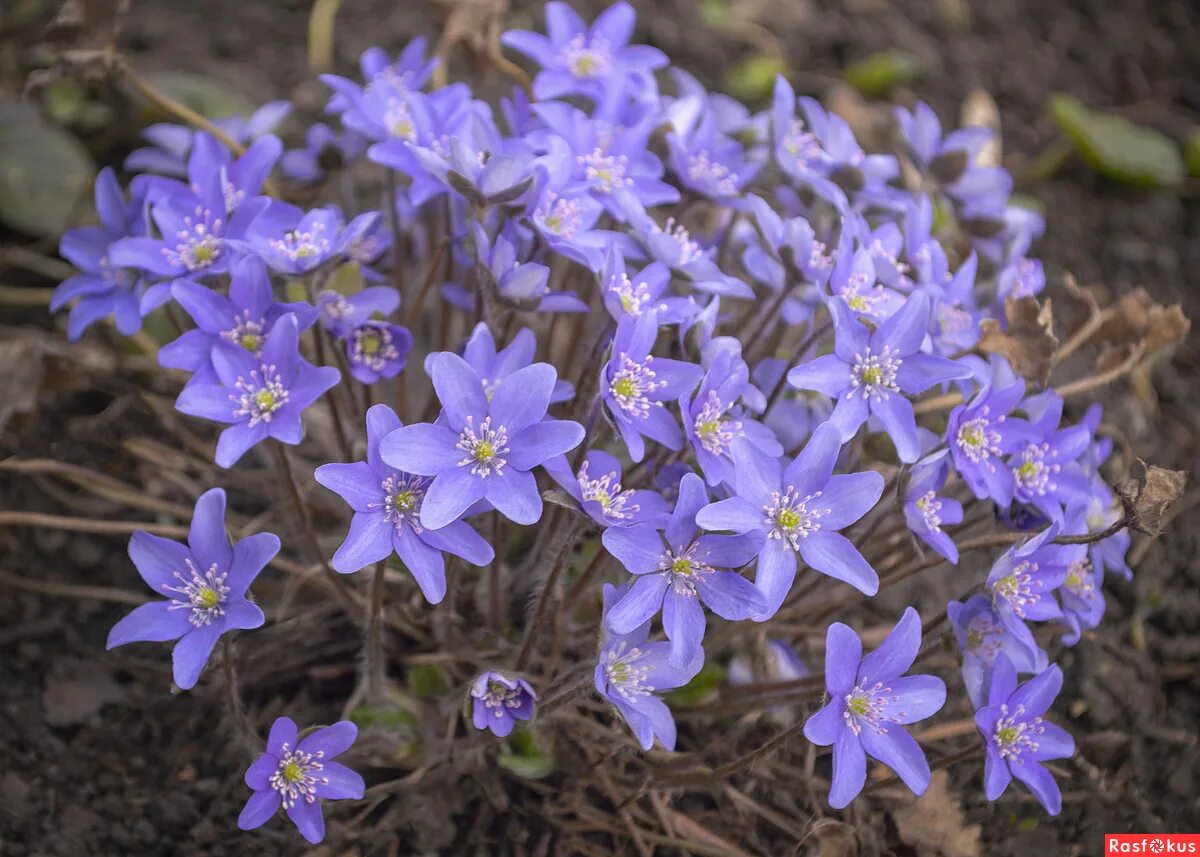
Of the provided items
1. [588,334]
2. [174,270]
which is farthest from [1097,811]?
[174,270]

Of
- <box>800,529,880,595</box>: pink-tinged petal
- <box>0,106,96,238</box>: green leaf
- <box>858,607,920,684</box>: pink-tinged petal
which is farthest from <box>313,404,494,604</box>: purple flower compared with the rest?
<box>0,106,96,238</box>: green leaf

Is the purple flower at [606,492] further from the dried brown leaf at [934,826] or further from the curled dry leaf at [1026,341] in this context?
the dried brown leaf at [934,826]

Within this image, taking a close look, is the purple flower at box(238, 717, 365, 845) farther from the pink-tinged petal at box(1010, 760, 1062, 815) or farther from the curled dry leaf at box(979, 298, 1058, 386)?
the curled dry leaf at box(979, 298, 1058, 386)

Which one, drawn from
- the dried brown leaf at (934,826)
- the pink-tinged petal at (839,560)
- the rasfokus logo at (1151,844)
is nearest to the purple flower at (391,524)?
the pink-tinged petal at (839,560)

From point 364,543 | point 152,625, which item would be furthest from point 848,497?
point 152,625

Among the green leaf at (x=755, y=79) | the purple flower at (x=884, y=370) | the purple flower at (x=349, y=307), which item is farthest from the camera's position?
the green leaf at (x=755, y=79)

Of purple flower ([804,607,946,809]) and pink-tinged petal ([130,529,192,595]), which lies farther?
pink-tinged petal ([130,529,192,595])

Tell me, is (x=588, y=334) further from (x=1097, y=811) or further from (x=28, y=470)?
(x=1097, y=811)
